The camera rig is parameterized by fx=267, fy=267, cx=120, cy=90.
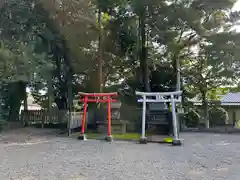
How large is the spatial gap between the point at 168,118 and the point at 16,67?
5152mm

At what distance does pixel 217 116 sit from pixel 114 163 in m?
10.2

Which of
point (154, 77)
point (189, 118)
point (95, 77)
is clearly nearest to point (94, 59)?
point (95, 77)

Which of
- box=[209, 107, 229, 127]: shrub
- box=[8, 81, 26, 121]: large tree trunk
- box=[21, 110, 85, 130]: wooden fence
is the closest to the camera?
box=[8, 81, 26, 121]: large tree trunk

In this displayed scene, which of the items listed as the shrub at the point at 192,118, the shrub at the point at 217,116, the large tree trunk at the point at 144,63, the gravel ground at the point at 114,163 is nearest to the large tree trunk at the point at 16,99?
the gravel ground at the point at 114,163

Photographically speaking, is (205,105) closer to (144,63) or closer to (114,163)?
(144,63)

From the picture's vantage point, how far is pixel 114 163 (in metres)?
4.40

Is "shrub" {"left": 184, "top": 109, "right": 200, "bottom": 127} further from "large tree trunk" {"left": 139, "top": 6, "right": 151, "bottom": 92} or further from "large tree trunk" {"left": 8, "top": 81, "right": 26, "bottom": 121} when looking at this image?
"large tree trunk" {"left": 8, "top": 81, "right": 26, "bottom": 121}

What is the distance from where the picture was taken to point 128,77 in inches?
464

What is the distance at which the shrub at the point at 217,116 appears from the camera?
522 inches

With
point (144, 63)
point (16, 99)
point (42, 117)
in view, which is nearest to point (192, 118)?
point (144, 63)

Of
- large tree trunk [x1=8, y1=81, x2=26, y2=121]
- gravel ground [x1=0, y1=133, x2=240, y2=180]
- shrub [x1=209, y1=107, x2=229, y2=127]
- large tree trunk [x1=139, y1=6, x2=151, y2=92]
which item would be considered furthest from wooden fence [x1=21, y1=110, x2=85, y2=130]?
shrub [x1=209, y1=107, x2=229, y2=127]

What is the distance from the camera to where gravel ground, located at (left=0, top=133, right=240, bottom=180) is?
3633 millimetres

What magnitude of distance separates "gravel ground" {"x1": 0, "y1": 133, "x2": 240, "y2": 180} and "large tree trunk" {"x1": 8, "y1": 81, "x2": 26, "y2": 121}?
4.39m

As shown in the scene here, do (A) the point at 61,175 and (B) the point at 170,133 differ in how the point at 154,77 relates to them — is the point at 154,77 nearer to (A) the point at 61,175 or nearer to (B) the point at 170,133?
(B) the point at 170,133
